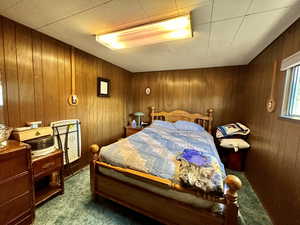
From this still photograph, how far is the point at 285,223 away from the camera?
1.28 metres

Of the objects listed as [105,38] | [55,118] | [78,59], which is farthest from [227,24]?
[55,118]

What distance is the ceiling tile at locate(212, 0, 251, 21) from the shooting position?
1.12m

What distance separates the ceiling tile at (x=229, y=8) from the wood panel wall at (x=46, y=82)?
2.28m

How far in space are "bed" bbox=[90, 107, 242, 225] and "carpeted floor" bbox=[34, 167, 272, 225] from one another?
0.55 ft

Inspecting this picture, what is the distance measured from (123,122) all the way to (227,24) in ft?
10.4

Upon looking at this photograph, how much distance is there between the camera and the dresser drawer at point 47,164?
58.9 inches

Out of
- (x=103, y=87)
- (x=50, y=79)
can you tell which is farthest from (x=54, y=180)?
(x=103, y=87)

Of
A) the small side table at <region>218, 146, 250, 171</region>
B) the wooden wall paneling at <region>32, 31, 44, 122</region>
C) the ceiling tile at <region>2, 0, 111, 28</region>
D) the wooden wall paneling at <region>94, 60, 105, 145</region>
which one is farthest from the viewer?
the wooden wall paneling at <region>94, 60, 105, 145</region>

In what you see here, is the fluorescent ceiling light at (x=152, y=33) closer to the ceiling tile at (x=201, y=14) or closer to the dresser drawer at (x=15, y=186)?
the ceiling tile at (x=201, y=14)

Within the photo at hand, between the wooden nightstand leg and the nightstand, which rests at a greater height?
the nightstand

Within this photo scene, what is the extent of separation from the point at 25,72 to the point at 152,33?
1.76m

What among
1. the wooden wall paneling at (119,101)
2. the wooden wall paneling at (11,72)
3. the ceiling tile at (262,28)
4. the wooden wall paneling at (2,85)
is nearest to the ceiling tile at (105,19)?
the wooden wall paneling at (11,72)

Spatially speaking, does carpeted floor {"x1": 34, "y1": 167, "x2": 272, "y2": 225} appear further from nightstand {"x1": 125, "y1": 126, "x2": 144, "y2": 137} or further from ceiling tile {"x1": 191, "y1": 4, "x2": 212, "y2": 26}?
ceiling tile {"x1": 191, "y1": 4, "x2": 212, "y2": 26}

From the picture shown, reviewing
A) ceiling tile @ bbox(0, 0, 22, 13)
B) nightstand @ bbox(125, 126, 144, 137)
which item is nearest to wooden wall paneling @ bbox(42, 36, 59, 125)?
ceiling tile @ bbox(0, 0, 22, 13)
